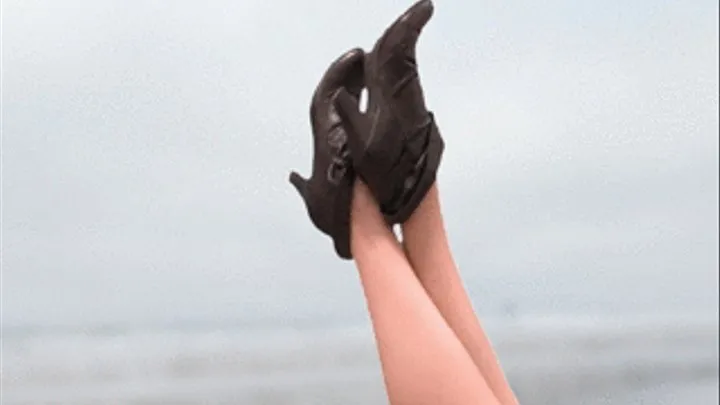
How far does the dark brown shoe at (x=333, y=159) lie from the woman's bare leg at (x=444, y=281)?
0.10 metres

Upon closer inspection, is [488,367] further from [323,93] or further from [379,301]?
[323,93]

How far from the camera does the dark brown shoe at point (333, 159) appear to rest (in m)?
1.51

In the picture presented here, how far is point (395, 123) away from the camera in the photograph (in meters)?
1.47

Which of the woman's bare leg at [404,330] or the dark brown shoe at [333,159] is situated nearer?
the woman's bare leg at [404,330]

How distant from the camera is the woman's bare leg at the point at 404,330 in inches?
53.4

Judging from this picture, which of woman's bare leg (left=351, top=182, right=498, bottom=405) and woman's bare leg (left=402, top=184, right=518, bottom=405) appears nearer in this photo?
woman's bare leg (left=351, top=182, right=498, bottom=405)

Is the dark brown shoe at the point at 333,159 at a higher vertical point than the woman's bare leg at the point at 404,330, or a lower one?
higher

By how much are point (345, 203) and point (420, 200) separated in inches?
4.2

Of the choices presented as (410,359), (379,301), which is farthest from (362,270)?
(410,359)

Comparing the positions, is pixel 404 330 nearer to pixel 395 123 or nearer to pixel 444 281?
pixel 444 281

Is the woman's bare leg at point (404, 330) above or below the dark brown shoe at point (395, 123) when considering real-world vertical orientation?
below

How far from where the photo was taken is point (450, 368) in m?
1.36

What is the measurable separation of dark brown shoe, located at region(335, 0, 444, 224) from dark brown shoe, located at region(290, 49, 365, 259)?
0.09ft

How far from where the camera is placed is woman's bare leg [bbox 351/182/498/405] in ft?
4.45
